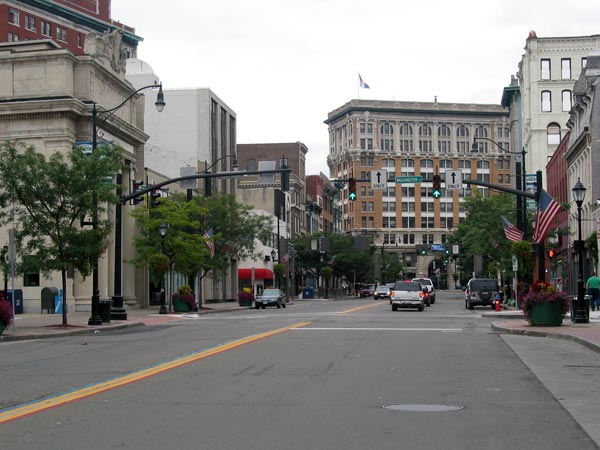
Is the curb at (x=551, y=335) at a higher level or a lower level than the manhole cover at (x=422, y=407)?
lower

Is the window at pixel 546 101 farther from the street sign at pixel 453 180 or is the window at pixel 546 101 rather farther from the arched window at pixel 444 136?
the arched window at pixel 444 136

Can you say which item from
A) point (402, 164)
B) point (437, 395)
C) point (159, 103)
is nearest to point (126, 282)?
point (159, 103)

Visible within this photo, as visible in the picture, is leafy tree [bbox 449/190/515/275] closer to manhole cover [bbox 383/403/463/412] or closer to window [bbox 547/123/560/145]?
window [bbox 547/123/560/145]

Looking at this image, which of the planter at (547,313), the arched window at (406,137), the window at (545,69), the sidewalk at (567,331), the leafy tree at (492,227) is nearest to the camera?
the sidewalk at (567,331)

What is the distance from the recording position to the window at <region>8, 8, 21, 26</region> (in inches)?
3600

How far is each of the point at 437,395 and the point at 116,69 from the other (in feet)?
149

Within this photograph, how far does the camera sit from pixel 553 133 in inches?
3602

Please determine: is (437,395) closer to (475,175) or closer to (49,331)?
(49,331)

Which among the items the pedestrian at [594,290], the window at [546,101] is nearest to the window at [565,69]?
the window at [546,101]

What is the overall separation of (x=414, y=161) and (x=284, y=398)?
536 ft

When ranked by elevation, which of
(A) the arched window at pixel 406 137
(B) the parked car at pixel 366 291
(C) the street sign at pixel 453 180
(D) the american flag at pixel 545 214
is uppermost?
(A) the arched window at pixel 406 137

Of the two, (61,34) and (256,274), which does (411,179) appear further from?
(61,34)

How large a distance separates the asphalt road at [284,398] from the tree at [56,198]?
883 cm

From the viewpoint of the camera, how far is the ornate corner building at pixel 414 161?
17200 centimetres
